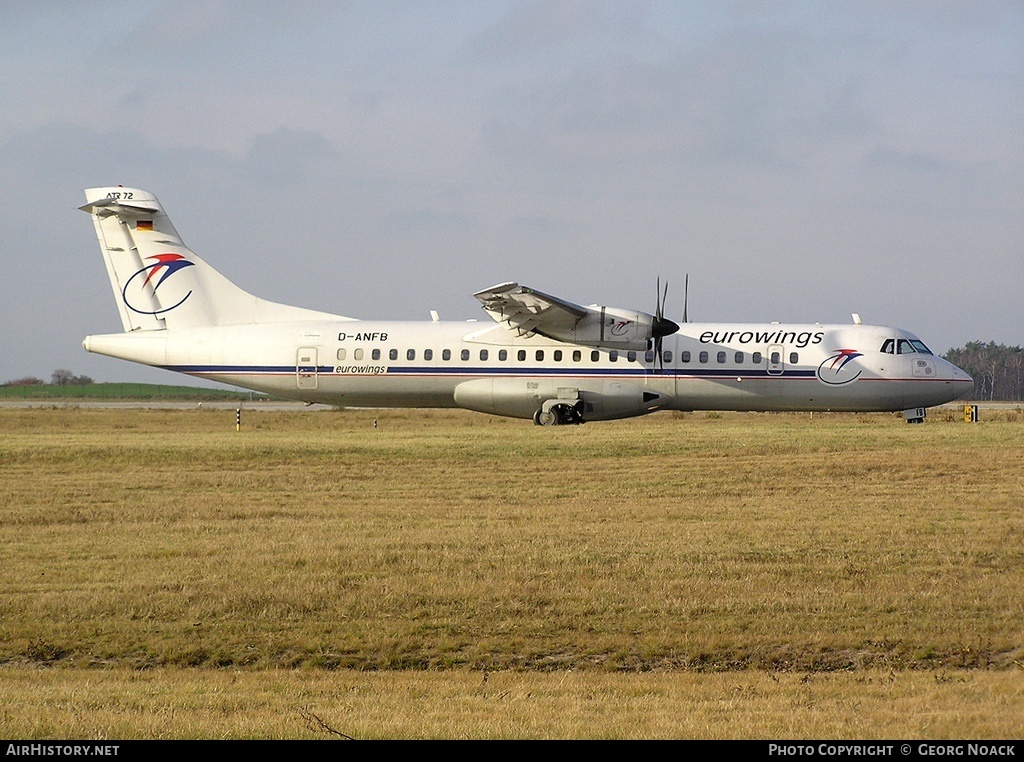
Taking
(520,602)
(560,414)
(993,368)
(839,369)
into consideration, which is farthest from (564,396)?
(993,368)

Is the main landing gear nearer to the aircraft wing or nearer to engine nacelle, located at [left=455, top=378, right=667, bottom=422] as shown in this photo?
engine nacelle, located at [left=455, top=378, right=667, bottom=422]

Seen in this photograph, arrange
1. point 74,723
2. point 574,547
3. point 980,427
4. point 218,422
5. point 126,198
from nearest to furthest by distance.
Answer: point 74,723, point 574,547, point 980,427, point 126,198, point 218,422

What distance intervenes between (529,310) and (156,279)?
11805mm

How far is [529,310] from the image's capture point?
32.1 meters

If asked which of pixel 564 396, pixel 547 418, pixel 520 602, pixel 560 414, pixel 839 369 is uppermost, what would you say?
pixel 839 369

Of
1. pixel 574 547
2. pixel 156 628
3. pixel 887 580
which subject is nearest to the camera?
pixel 156 628

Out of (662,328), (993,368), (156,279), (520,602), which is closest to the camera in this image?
(520,602)

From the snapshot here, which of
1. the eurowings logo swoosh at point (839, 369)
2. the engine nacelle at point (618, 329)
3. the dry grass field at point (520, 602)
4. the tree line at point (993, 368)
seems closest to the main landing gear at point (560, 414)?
the engine nacelle at point (618, 329)

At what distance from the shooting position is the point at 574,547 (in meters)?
15.6

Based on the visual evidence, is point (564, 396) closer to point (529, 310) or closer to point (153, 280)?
point (529, 310)

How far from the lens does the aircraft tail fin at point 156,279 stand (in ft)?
113
